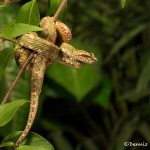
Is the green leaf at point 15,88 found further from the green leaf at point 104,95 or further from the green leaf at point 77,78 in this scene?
the green leaf at point 104,95

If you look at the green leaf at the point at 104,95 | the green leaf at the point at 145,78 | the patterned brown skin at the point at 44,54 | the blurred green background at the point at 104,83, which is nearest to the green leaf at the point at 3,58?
the patterned brown skin at the point at 44,54

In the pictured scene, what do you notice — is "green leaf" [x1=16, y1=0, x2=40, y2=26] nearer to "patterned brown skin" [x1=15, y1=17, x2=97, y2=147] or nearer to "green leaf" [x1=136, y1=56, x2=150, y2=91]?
"patterned brown skin" [x1=15, y1=17, x2=97, y2=147]

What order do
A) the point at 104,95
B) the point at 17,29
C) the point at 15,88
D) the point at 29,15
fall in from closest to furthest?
the point at 17,29 → the point at 29,15 → the point at 15,88 → the point at 104,95

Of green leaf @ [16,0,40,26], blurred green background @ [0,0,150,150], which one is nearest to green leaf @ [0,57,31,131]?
blurred green background @ [0,0,150,150]

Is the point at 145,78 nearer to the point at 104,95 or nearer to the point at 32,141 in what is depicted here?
the point at 104,95

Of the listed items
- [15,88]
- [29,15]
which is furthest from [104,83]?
[29,15]

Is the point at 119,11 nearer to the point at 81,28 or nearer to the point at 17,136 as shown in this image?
the point at 81,28
